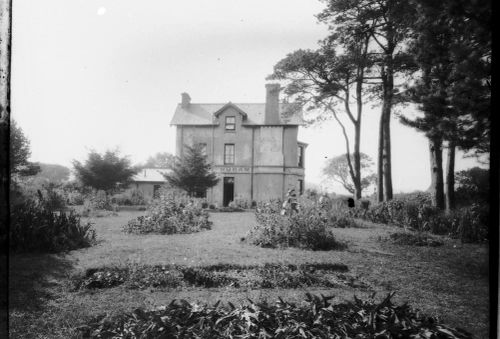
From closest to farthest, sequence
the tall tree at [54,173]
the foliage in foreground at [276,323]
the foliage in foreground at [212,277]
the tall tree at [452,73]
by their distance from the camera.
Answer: the foliage in foreground at [276,323], the tall tree at [452,73], the foliage in foreground at [212,277], the tall tree at [54,173]

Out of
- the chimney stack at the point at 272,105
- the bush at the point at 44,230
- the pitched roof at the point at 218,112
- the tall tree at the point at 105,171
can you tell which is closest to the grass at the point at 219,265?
the bush at the point at 44,230

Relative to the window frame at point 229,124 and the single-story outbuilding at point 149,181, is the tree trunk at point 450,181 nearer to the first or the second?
the window frame at point 229,124

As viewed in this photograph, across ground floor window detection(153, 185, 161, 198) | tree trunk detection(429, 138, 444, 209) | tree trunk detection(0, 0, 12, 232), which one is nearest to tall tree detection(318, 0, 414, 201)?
tree trunk detection(429, 138, 444, 209)

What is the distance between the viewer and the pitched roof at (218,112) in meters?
5.05

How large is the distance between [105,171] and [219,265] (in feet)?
10.3

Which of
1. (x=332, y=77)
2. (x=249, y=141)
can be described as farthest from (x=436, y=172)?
(x=249, y=141)

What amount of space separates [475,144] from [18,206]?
7521 millimetres

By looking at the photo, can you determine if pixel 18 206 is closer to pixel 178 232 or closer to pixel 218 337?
pixel 178 232

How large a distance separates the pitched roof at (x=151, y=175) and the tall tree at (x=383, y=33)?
13.5 ft

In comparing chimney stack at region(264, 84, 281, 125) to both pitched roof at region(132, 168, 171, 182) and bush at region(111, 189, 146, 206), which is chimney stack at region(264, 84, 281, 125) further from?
bush at region(111, 189, 146, 206)

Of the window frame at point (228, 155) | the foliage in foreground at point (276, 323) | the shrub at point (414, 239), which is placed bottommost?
the foliage in foreground at point (276, 323)

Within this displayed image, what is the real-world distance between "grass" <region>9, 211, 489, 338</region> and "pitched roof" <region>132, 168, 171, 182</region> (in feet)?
3.73

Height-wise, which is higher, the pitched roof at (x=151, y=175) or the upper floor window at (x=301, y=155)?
the upper floor window at (x=301, y=155)

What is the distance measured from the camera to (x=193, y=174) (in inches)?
236
